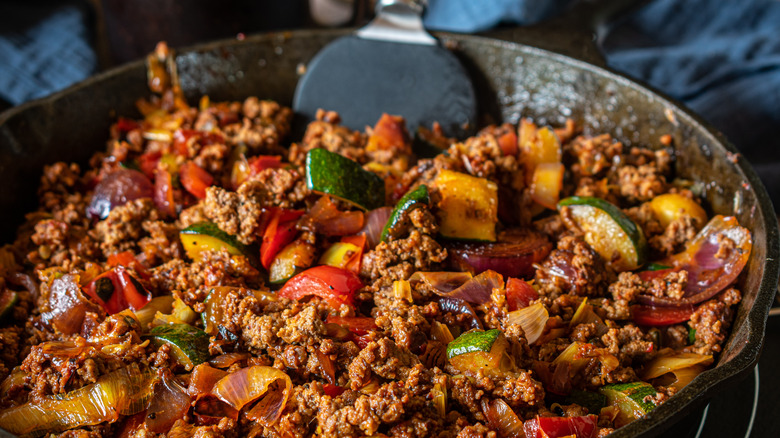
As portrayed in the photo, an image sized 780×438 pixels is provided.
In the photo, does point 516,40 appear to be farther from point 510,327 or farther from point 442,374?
point 442,374

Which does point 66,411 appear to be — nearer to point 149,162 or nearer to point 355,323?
point 355,323

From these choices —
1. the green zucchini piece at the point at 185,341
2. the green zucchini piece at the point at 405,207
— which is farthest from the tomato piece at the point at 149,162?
the green zucchini piece at the point at 405,207

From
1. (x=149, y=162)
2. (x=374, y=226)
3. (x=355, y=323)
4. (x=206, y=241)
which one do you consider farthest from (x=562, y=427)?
(x=149, y=162)

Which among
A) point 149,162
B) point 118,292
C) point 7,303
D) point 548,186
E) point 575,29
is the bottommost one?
point 7,303

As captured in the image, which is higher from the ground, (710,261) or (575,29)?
(575,29)

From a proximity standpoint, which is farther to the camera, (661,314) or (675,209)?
(675,209)

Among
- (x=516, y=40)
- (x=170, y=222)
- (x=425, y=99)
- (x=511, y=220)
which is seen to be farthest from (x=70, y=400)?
(x=516, y=40)
